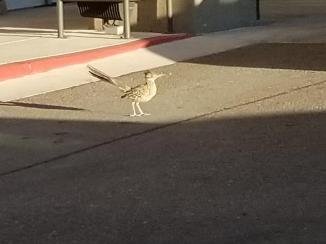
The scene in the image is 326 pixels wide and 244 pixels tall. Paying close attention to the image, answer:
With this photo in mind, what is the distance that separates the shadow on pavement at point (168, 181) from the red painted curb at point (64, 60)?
10.3 feet

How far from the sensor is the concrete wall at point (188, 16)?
18484 millimetres

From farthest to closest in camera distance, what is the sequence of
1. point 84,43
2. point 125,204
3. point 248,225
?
point 84,43 → point 125,204 → point 248,225

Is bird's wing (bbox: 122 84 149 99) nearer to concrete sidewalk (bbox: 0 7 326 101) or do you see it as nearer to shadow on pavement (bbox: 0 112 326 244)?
shadow on pavement (bbox: 0 112 326 244)

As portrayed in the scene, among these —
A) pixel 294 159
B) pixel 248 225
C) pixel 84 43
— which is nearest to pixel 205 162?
pixel 294 159

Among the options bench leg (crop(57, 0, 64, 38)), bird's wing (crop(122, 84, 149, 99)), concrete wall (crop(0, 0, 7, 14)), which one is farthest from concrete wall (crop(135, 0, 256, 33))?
bird's wing (crop(122, 84, 149, 99))

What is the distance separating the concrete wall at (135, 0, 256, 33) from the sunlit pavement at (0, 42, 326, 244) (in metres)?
4.69

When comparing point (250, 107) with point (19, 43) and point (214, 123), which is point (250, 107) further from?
point (19, 43)

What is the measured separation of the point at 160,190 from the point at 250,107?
3.59m

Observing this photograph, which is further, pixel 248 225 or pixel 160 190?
pixel 160 190

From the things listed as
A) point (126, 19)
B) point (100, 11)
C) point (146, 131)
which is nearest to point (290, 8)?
point (100, 11)

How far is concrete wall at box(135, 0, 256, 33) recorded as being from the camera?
1848 centimetres

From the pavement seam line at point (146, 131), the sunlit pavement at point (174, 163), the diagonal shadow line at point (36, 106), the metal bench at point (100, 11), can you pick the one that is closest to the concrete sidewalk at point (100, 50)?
the metal bench at point (100, 11)

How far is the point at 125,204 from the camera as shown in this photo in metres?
7.63

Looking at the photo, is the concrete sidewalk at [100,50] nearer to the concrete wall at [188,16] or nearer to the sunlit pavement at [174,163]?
the concrete wall at [188,16]
